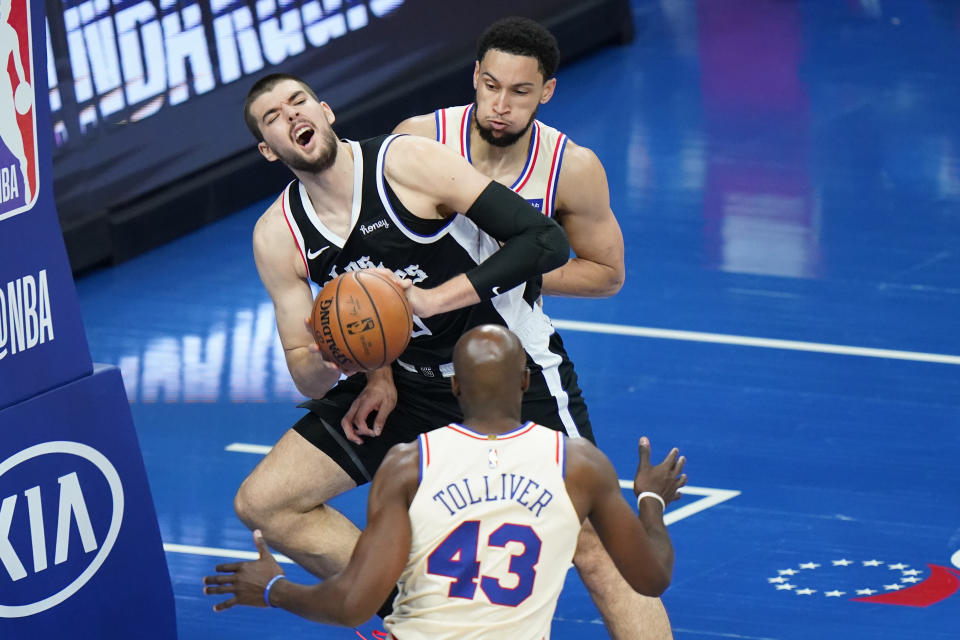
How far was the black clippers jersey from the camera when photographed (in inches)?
203

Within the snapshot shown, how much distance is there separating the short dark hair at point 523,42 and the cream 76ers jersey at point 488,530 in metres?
1.93

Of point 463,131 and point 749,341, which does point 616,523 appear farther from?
point 749,341

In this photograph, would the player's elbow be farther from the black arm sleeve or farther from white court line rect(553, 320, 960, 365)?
white court line rect(553, 320, 960, 365)

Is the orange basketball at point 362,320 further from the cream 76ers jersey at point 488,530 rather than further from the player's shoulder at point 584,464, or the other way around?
the player's shoulder at point 584,464

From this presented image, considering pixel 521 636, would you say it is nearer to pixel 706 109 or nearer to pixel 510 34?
pixel 510 34

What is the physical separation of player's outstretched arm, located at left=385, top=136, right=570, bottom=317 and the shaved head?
92 centimetres

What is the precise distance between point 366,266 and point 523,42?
1020 mm

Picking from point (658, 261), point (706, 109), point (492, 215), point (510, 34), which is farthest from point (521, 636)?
point (706, 109)

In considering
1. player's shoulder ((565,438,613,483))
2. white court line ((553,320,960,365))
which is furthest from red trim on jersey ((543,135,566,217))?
white court line ((553,320,960,365))

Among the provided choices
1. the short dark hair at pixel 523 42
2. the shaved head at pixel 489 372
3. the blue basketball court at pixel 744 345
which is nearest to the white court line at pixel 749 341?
the blue basketball court at pixel 744 345

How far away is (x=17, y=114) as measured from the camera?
16.5ft

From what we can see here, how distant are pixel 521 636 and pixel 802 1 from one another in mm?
12281

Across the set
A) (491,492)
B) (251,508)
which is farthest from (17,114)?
(491,492)

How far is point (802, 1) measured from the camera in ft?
50.3
